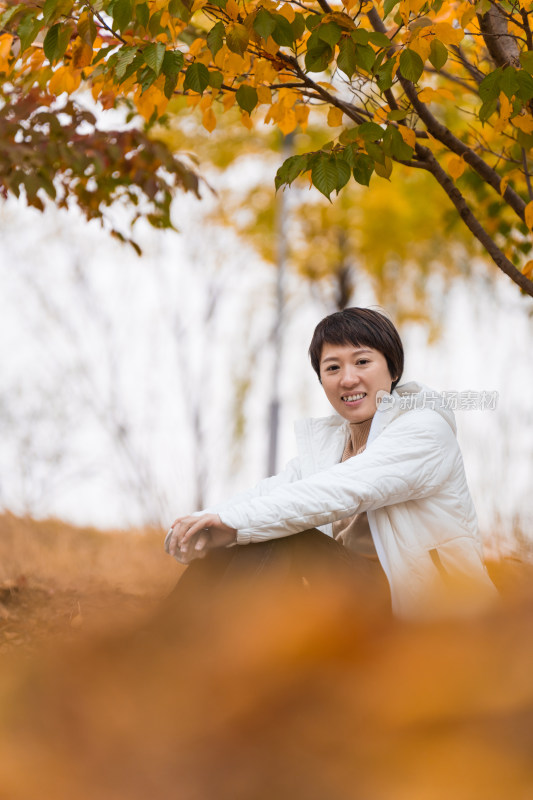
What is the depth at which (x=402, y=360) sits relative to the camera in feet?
8.53

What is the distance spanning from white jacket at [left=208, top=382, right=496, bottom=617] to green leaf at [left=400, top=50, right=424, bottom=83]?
3.04 ft

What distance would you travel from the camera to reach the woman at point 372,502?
81.2 inches

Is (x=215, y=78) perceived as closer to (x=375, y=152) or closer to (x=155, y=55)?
(x=155, y=55)

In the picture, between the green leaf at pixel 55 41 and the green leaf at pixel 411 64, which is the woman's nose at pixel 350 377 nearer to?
the green leaf at pixel 411 64

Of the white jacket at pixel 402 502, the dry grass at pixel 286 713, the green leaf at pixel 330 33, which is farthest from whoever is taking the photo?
the white jacket at pixel 402 502

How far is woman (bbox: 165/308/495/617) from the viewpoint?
2.06 m

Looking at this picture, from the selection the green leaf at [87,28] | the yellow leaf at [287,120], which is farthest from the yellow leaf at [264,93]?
the green leaf at [87,28]

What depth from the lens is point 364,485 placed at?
2088mm

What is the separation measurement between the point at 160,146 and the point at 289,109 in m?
1.18

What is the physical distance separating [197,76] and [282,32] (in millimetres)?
244

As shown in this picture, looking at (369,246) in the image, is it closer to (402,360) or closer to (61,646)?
(402,360)

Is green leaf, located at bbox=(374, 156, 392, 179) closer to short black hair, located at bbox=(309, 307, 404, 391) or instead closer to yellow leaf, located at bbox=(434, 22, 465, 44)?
yellow leaf, located at bbox=(434, 22, 465, 44)

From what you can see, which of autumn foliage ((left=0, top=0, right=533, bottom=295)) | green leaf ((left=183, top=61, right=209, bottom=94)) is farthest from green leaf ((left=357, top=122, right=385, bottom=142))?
green leaf ((left=183, top=61, right=209, bottom=94))

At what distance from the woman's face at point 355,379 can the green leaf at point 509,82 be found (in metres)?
0.89
